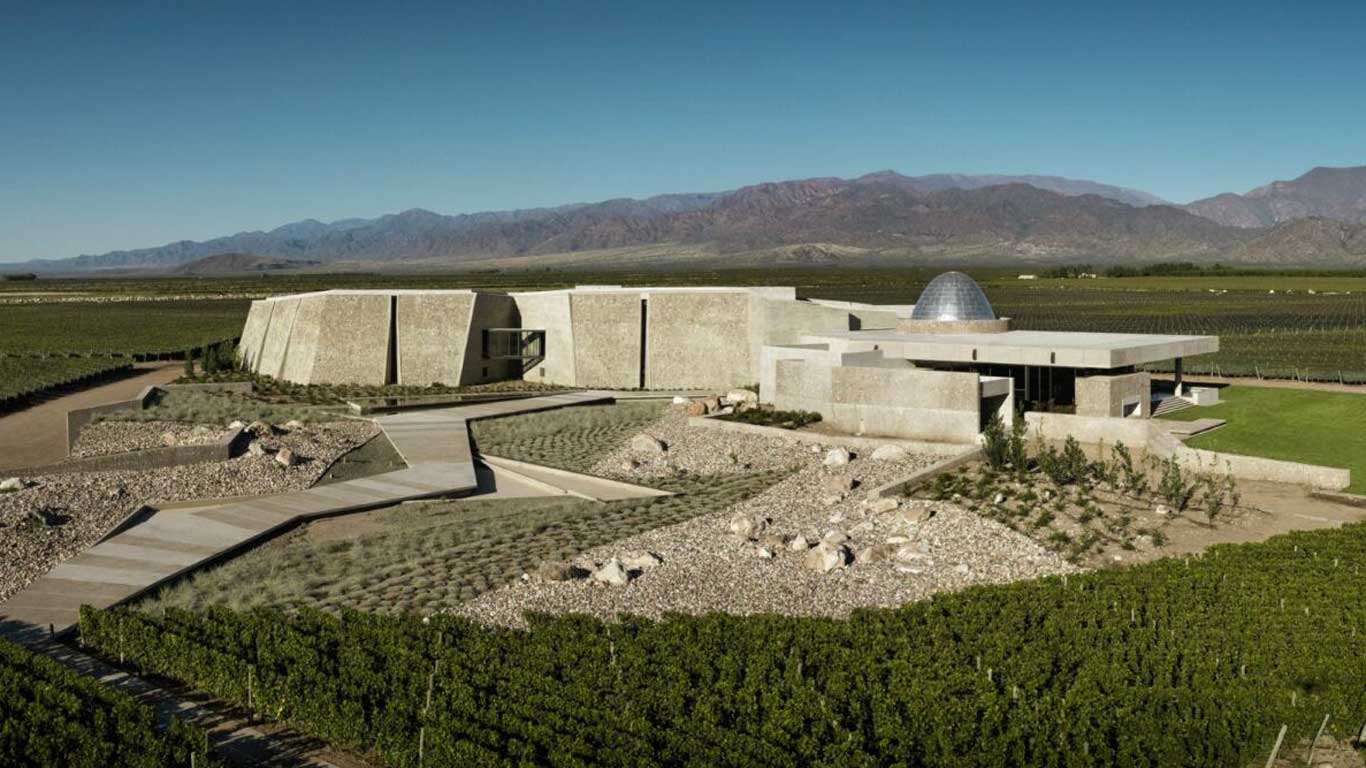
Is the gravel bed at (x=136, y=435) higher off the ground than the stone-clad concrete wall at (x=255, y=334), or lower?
lower

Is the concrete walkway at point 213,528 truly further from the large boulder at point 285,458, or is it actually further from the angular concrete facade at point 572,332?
the angular concrete facade at point 572,332

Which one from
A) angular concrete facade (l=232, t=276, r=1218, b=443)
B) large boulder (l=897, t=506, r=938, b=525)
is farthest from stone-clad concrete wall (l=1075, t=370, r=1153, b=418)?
large boulder (l=897, t=506, r=938, b=525)

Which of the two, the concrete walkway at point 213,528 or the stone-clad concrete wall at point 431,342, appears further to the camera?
the stone-clad concrete wall at point 431,342

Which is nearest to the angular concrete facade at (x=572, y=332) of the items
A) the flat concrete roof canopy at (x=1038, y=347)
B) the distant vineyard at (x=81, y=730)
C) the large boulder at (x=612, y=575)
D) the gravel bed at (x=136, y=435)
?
the flat concrete roof canopy at (x=1038, y=347)

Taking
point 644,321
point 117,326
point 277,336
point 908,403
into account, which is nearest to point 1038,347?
point 908,403

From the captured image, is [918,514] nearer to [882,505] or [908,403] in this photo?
[882,505]

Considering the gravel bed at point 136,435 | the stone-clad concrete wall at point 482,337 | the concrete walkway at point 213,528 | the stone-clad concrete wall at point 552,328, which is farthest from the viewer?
the stone-clad concrete wall at point 482,337
